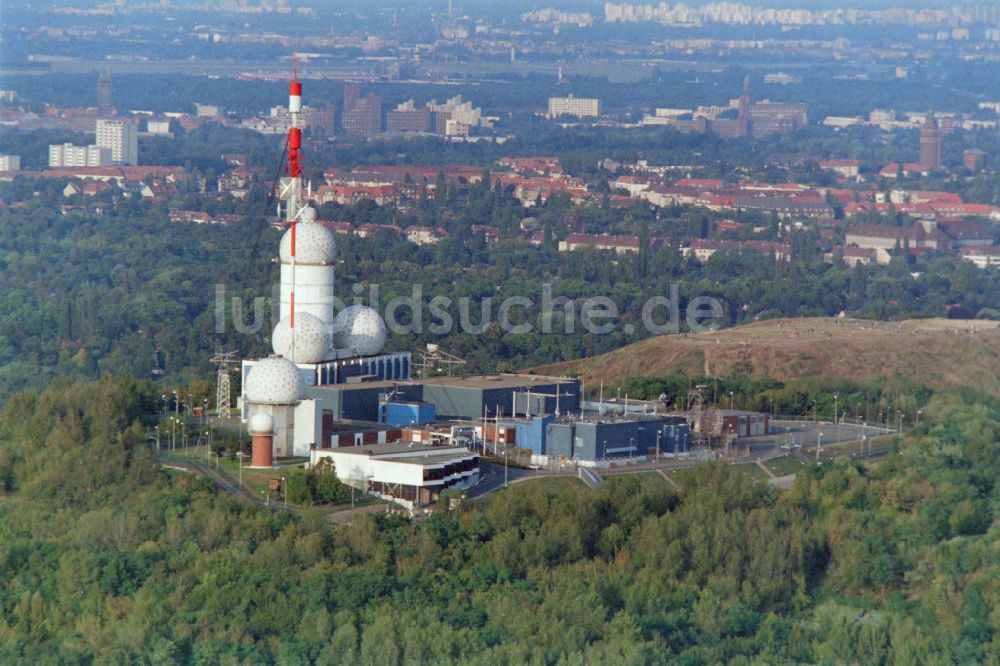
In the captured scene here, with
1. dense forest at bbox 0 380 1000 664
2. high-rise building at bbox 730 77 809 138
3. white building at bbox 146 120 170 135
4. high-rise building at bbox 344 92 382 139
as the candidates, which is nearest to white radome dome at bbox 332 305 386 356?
dense forest at bbox 0 380 1000 664

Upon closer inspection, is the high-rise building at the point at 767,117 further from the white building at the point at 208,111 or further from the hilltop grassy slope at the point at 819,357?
the hilltop grassy slope at the point at 819,357

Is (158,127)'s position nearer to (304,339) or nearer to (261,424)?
(304,339)

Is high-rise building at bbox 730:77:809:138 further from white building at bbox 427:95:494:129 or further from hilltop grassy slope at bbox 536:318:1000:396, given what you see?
hilltop grassy slope at bbox 536:318:1000:396

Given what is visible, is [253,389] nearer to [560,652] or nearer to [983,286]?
[560,652]

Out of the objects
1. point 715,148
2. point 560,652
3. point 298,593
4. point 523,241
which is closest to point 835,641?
point 560,652

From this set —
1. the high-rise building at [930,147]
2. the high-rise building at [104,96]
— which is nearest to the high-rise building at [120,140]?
the high-rise building at [104,96]

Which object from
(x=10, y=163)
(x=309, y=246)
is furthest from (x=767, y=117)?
(x=309, y=246)
